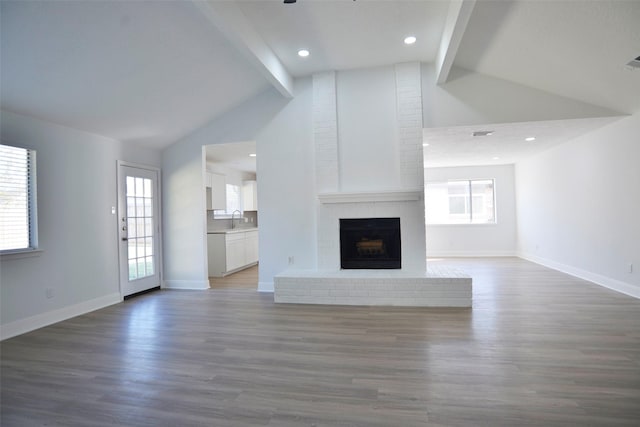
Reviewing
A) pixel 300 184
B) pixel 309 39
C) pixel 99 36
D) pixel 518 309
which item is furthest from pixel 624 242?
pixel 99 36

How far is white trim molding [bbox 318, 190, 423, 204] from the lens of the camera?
468 cm

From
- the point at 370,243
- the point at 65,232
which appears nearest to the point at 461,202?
the point at 370,243

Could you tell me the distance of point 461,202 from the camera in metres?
8.81

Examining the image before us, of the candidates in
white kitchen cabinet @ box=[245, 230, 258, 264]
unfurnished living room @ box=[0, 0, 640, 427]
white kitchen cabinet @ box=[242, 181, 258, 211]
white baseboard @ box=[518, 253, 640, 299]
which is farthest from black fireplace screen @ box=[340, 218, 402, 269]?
white kitchen cabinet @ box=[242, 181, 258, 211]

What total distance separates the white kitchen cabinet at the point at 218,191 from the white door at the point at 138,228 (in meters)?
1.53

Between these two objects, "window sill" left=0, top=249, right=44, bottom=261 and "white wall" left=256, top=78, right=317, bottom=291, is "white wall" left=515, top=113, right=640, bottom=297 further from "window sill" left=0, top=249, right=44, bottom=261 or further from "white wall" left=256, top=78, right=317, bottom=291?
"window sill" left=0, top=249, right=44, bottom=261

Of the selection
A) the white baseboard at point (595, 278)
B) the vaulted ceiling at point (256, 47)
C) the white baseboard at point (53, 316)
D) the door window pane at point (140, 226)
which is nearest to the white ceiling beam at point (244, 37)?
the vaulted ceiling at point (256, 47)

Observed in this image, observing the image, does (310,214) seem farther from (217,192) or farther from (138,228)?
(217,192)

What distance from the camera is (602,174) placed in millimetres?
4828

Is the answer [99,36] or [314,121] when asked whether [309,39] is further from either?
[99,36]

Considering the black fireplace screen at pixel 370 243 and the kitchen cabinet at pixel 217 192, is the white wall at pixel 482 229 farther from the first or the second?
the kitchen cabinet at pixel 217 192

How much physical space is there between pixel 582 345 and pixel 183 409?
3.24 metres

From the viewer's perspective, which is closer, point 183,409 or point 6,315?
point 183,409

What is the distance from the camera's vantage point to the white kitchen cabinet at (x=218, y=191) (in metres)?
6.99
